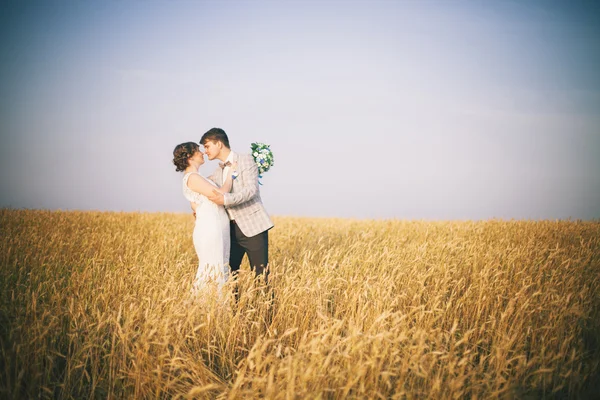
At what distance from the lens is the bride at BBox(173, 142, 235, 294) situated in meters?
4.63

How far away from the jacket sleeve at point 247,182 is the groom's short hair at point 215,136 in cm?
39

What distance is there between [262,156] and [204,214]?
1.25 meters

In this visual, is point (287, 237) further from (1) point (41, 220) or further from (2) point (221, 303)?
(1) point (41, 220)

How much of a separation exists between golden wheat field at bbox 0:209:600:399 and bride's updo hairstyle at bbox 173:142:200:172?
60.1 inches

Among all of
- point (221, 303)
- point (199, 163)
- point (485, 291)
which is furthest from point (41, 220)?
point (485, 291)

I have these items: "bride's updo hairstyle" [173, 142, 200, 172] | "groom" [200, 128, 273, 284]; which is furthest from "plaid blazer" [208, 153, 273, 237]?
"bride's updo hairstyle" [173, 142, 200, 172]

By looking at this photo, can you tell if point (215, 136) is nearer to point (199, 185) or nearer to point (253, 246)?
point (199, 185)

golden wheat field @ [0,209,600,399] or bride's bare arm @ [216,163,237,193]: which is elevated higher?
bride's bare arm @ [216,163,237,193]

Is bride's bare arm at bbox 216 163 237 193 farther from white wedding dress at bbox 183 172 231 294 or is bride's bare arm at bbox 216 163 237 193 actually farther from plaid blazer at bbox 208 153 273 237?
white wedding dress at bbox 183 172 231 294

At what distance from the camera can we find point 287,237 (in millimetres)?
8719

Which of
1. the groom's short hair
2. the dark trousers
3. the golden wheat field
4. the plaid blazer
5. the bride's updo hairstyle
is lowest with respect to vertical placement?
the golden wheat field

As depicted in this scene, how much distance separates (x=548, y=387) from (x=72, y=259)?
23.5ft

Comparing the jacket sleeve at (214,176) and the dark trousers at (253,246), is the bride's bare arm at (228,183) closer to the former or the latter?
the jacket sleeve at (214,176)

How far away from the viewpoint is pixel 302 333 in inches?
138
